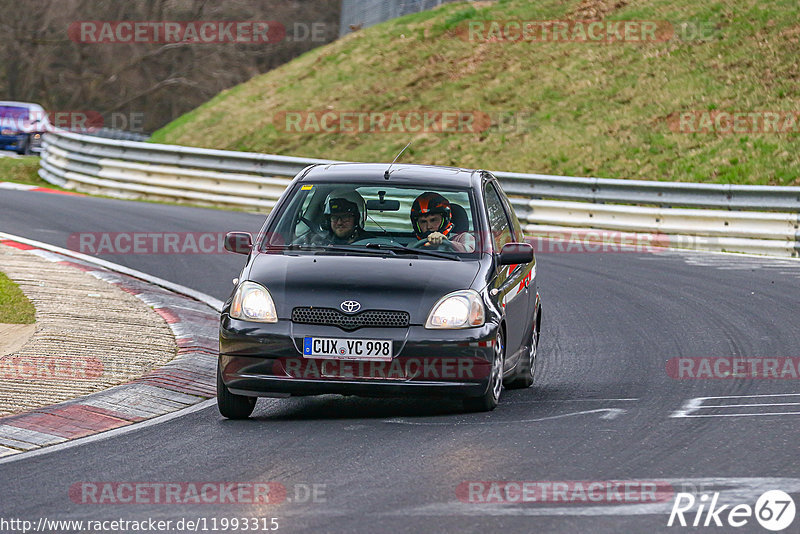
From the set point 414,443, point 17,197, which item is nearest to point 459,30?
point 17,197

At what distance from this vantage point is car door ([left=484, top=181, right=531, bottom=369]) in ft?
29.1

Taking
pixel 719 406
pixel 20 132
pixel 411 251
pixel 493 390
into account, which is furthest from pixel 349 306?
pixel 20 132

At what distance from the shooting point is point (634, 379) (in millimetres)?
9883

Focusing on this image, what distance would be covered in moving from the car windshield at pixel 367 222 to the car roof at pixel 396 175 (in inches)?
2.1

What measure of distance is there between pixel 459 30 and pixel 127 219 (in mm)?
15410

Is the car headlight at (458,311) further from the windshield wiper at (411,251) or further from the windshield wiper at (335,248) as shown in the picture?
the windshield wiper at (335,248)

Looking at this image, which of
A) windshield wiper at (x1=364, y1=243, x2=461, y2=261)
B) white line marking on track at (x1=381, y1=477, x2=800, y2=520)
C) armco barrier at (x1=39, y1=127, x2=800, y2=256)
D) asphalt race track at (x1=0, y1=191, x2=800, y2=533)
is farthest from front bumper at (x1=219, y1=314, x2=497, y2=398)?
armco barrier at (x1=39, y1=127, x2=800, y2=256)

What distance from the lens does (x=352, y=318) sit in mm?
7941

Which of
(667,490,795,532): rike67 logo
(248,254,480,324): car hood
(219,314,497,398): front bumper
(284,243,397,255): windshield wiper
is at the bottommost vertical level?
(667,490,795,532): rike67 logo

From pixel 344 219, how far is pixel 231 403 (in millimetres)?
1585

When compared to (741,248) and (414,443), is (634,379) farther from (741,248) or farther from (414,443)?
(741,248)

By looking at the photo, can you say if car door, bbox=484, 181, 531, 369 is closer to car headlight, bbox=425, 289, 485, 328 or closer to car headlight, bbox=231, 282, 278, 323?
car headlight, bbox=425, 289, 485, 328

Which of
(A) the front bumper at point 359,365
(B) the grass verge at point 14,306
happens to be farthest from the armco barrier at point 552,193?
(A) the front bumper at point 359,365

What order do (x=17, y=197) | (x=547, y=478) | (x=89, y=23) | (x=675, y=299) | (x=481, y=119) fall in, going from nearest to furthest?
1. (x=547, y=478)
2. (x=675, y=299)
3. (x=17, y=197)
4. (x=481, y=119)
5. (x=89, y=23)
